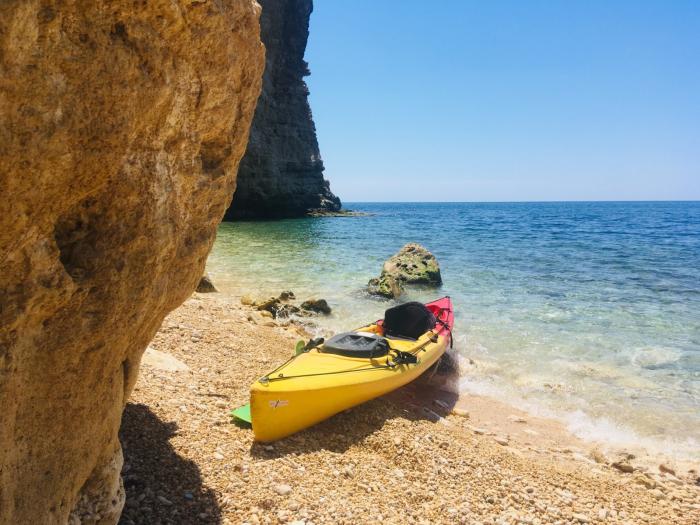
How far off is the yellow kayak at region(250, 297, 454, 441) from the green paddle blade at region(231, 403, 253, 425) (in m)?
0.22

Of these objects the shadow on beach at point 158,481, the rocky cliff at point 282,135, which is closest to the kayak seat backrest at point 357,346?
the shadow on beach at point 158,481

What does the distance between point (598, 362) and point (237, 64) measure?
339 inches

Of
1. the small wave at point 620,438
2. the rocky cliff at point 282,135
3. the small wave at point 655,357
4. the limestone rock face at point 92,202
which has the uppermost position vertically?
the rocky cliff at point 282,135

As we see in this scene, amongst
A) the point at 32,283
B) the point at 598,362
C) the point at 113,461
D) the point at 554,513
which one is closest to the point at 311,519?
the point at 113,461

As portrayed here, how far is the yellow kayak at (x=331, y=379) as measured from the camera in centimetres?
479

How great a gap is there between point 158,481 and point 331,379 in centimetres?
218

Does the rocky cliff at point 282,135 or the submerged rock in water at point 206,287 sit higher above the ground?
the rocky cliff at point 282,135

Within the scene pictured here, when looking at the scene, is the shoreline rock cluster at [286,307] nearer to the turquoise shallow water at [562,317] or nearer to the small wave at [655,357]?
the turquoise shallow water at [562,317]

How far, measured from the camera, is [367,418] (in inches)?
216

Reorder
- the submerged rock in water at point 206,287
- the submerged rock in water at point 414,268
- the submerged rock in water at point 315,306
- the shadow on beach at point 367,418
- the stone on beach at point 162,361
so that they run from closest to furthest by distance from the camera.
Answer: the shadow on beach at point 367,418, the stone on beach at point 162,361, the submerged rock in water at point 315,306, the submerged rock in water at point 206,287, the submerged rock in water at point 414,268

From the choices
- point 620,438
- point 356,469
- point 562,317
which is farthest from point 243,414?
point 562,317

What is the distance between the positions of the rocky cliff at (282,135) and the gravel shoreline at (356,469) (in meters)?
36.1

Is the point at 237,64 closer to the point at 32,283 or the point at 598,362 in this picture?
the point at 32,283

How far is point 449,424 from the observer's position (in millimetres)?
6223
